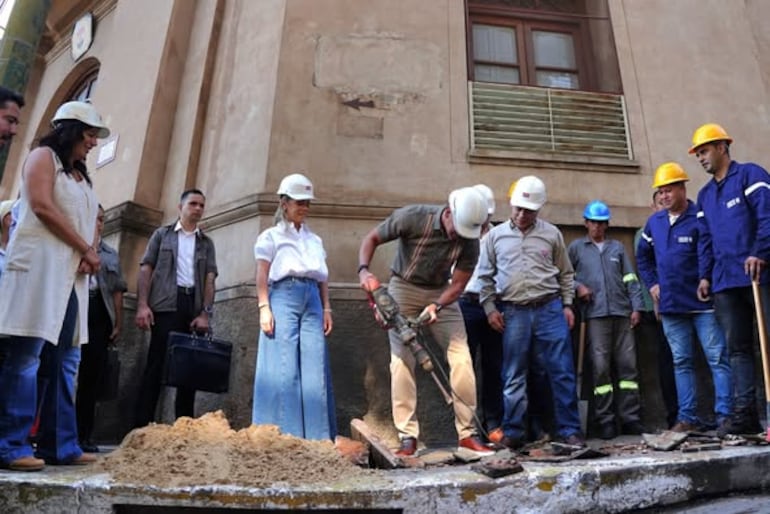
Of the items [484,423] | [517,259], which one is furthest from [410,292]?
[484,423]

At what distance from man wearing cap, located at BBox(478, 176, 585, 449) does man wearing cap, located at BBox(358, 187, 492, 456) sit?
0.40 m

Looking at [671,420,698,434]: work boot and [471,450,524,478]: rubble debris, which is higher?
[671,420,698,434]: work boot

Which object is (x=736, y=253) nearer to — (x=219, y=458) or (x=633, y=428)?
(x=633, y=428)

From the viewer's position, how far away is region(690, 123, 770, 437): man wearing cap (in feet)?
12.7

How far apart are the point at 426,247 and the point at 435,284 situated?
0.30 m

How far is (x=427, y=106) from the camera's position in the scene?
20.0 feet

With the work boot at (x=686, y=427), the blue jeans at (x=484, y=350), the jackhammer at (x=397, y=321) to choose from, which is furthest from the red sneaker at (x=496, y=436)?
the work boot at (x=686, y=427)

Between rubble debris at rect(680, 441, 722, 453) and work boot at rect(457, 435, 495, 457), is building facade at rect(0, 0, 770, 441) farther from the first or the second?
rubble debris at rect(680, 441, 722, 453)

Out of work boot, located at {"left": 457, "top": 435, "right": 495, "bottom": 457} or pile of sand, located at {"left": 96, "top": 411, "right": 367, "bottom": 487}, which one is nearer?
pile of sand, located at {"left": 96, "top": 411, "right": 367, "bottom": 487}

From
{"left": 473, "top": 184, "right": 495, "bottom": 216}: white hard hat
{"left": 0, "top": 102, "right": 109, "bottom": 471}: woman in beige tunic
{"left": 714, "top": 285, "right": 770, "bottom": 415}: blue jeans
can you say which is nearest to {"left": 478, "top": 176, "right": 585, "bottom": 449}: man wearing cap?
{"left": 473, "top": 184, "right": 495, "bottom": 216}: white hard hat

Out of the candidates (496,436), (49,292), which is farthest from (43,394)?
(496,436)

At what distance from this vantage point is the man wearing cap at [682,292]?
4.28 metres

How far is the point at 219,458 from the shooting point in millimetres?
2873

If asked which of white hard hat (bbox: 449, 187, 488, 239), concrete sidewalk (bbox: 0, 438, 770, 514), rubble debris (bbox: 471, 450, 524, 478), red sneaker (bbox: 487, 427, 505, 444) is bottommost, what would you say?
concrete sidewalk (bbox: 0, 438, 770, 514)
